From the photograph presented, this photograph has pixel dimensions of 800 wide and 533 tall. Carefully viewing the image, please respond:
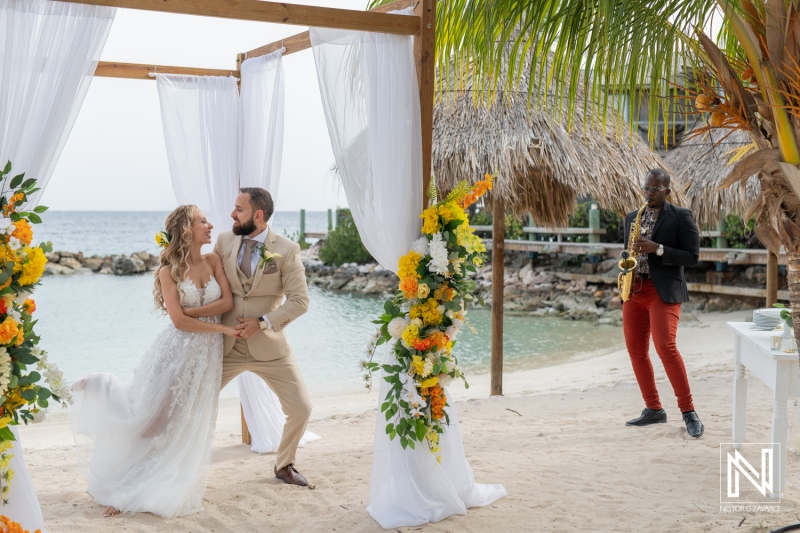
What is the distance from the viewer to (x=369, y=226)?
3945mm

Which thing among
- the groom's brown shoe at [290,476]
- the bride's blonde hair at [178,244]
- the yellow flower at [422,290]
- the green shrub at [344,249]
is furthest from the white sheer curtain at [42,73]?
the green shrub at [344,249]

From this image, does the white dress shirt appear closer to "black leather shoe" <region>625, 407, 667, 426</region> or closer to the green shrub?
"black leather shoe" <region>625, 407, 667, 426</region>

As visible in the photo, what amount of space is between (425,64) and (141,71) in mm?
2189

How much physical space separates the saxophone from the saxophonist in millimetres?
36

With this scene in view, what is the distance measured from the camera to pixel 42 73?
11.0ft

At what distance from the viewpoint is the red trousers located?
5.09 m

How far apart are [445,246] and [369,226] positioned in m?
0.42

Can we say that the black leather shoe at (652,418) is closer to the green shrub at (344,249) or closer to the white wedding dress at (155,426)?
the white wedding dress at (155,426)

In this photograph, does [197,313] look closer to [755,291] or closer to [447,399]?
[447,399]

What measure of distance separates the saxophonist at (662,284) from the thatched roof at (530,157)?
6.17ft

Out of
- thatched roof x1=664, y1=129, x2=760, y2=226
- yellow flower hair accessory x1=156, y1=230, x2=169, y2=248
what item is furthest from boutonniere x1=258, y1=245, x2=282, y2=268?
thatched roof x1=664, y1=129, x2=760, y2=226

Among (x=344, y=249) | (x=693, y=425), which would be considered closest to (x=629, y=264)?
(x=693, y=425)

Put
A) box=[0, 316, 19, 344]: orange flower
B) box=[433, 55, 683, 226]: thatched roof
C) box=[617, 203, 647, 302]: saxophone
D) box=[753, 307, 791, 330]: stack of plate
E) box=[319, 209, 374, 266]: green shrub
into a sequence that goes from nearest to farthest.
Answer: box=[0, 316, 19, 344]: orange flower < box=[753, 307, 791, 330]: stack of plate < box=[617, 203, 647, 302]: saxophone < box=[433, 55, 683, 226]: thatched roof < box=[319, 209, 374, 266]: green shrub

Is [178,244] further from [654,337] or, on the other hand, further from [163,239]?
[654,337]
